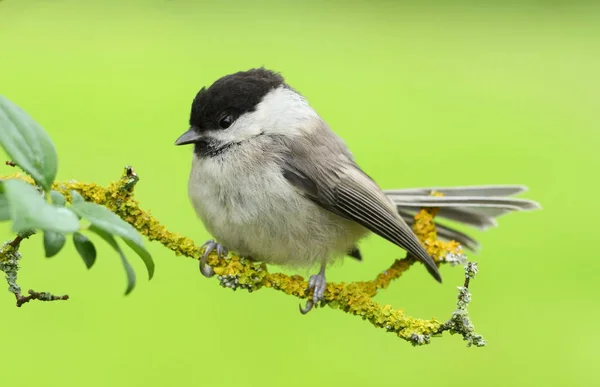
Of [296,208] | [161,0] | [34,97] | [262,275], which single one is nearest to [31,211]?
[262,275]

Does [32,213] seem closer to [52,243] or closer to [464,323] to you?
[52,243]

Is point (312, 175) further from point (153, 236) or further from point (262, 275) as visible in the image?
point (153, 236)

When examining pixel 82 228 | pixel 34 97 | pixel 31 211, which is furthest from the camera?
pixel 34 97

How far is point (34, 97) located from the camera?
5.68 meters

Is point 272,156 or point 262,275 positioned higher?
point 272,156

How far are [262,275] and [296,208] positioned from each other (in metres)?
0.38

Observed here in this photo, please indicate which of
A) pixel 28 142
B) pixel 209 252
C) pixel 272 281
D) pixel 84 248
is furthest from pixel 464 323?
pixel 28 142

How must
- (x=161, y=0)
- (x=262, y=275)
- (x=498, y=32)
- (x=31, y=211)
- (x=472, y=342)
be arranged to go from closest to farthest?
1. (x=31, y=211)
2. (x=472, y=342)
3. (x=262, y=275)
4. (x=161, y=0)
5. (x=498, y=32)

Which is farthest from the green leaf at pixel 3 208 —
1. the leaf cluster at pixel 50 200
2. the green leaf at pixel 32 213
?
the green leaf at pixel 32 213

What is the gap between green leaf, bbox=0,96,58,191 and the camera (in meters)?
1.04

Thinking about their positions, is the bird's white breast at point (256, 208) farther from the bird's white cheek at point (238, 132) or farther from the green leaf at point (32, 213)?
the green leaf at point (32, 213)

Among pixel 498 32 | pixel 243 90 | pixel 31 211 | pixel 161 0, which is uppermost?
pixel 498 32

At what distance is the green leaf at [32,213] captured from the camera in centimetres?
84

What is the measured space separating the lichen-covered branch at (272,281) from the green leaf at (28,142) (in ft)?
1.51
